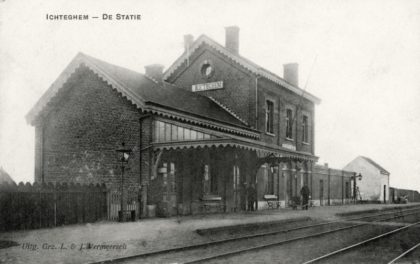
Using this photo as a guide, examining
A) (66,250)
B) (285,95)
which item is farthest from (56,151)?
(285,95)

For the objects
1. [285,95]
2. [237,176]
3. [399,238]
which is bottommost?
[399,238]

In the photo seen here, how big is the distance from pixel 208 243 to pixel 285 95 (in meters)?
19.3

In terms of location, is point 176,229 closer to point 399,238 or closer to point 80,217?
point 80,217

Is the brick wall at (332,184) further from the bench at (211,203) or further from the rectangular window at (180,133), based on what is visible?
the rectangular window at (180,133)

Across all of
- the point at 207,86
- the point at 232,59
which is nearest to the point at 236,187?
the point at 207,86

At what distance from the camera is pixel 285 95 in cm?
2992

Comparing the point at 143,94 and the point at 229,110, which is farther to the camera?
the point at 229,110

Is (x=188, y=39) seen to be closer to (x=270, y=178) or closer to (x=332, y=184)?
(x=270, y=178)

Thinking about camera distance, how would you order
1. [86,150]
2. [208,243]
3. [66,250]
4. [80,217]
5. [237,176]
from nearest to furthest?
[66,250] < [208,243] < [80,217] < [86,150] < [237,176]

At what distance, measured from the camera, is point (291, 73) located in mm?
32594

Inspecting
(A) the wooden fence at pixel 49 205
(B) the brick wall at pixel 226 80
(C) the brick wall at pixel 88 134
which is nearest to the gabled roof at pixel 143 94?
(C) the brick wall at pixel 88 134

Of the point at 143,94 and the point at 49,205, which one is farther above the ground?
the point at 143,94

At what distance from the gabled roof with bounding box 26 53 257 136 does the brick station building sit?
0.05m

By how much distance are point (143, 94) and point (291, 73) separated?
15537 millimetres
